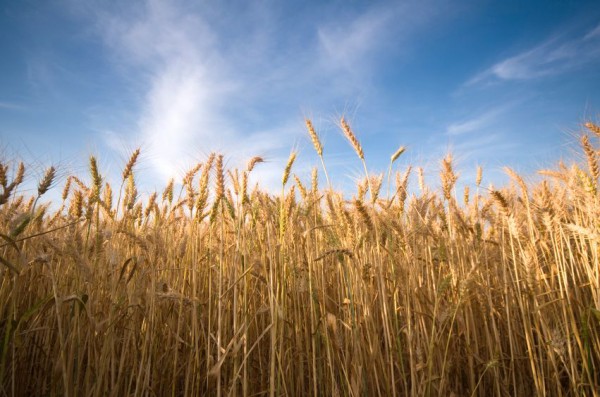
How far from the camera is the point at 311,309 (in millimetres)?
1945

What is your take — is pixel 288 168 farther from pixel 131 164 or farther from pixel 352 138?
pixel 131 164

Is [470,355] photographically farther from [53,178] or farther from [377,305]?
[53,178]

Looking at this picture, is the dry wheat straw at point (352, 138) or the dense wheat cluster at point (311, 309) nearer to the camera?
the dense wheat cluster at point (311, 309)

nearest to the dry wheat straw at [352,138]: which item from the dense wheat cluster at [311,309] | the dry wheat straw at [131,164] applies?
the dense wheat cluster at [311,309]

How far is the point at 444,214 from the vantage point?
307 cm

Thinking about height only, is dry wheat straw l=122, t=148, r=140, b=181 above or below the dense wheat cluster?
above

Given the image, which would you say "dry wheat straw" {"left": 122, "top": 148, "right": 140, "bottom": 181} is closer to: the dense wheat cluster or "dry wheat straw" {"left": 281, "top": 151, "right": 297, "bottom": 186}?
the dense wheat cluster

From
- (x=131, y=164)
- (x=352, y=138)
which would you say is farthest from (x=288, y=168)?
(x=131, y=164)

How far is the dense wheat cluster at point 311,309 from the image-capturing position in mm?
1737

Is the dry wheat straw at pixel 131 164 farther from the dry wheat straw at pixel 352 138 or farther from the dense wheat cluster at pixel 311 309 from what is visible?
the dry wheat straw at pixel 352 138

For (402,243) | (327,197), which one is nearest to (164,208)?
(327,197)

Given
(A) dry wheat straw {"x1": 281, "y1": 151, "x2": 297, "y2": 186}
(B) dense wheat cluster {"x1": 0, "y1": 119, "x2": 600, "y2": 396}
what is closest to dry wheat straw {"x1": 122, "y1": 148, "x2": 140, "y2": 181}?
(B) dense wheat cluster {"x1": 0, "y1": 119, "x2": 600, "y2": 396}

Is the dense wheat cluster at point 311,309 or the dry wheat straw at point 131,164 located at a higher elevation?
the dry wheat straw at point 131,164

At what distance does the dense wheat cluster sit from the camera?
174 cm
